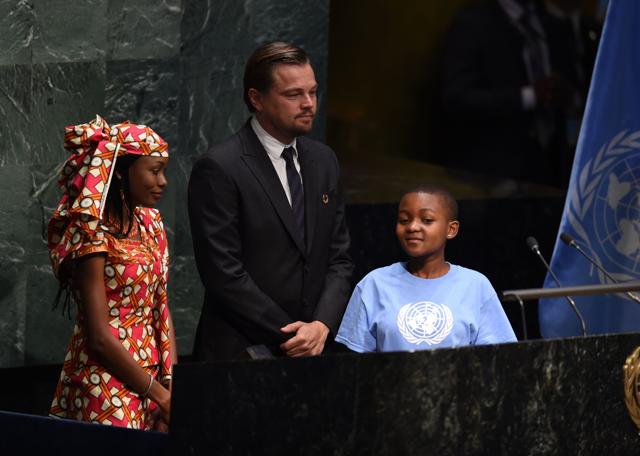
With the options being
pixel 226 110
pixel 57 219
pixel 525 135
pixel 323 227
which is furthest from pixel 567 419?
A: pixel 525 135

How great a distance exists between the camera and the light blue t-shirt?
452 cm

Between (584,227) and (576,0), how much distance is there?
357 cm

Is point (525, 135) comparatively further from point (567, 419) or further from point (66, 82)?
point (567, 419)

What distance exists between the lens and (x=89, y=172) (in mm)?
4547

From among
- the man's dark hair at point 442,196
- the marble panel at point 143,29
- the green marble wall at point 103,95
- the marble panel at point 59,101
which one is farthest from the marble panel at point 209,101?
the man's dark hair at point 442,196

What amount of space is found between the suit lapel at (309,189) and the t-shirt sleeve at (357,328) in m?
0.37

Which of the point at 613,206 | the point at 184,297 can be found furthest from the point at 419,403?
the point at 184,297

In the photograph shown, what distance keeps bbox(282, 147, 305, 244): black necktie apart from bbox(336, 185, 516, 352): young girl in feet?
1.39

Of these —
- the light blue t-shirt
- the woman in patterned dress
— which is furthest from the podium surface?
the woman in patterned dress

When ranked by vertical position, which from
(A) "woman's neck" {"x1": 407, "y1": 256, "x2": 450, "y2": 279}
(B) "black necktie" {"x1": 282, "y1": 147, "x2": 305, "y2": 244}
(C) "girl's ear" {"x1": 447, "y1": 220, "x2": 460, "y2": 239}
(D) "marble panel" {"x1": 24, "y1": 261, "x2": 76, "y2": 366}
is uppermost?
(B) "black necktie" {"x1": 282, "y1": 147, "x2": 305, "y2": 244}

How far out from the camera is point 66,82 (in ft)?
19.5

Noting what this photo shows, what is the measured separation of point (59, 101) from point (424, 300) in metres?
2.00

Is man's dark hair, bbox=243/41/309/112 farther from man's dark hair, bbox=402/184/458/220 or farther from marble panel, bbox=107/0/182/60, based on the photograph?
marble panel, bbox=107/0/182/60

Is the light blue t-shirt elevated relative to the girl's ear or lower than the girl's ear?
lower
